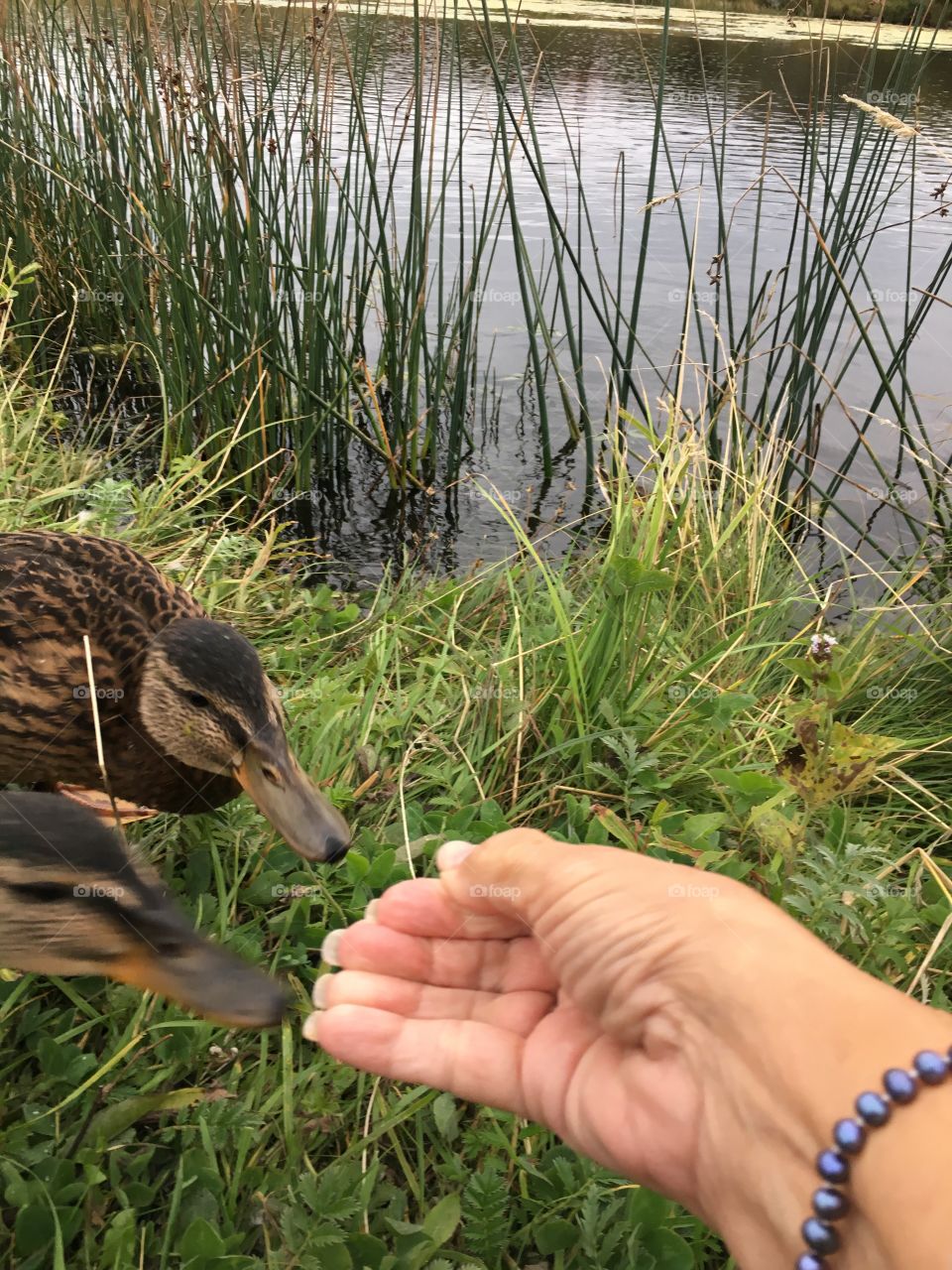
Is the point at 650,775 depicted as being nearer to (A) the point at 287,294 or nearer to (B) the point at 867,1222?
(B) the point at 867,1222

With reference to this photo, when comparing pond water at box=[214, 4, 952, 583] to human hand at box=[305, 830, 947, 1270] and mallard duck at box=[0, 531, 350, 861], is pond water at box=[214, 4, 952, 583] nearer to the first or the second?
mallard duck at box=[0, 531, 350, 861]

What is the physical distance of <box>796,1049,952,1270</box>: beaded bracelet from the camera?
0.94 metres

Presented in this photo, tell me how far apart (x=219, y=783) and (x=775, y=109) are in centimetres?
Result: 1265

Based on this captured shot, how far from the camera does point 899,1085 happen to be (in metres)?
0.95

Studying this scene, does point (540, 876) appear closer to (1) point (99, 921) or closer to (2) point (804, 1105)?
(2) point (804, 1105)

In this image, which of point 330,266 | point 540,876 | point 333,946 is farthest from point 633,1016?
point 330,266

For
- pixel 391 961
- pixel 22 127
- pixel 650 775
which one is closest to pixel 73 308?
pixel 22 127

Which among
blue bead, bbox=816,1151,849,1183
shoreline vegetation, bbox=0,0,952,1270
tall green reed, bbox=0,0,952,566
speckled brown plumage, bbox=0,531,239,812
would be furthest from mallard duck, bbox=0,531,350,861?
tall green reed, bbox=0,0,952,566

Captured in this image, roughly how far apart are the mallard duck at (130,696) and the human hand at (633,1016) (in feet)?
1.76

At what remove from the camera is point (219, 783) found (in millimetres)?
2162

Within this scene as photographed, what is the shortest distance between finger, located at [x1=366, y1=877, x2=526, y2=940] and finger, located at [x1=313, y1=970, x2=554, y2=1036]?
0.26 feet

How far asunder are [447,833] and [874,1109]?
1.21 metres

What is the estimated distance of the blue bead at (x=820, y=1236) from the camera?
37.6 inches

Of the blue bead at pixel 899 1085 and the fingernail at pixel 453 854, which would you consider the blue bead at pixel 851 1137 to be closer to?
the blue bead at pixel 899 1085
